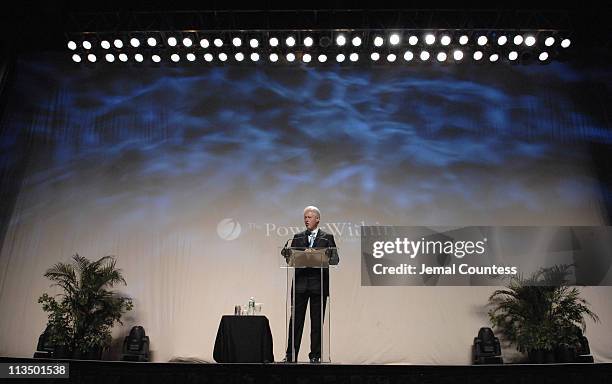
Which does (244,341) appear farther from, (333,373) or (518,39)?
(518,39)

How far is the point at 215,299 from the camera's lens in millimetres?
7750

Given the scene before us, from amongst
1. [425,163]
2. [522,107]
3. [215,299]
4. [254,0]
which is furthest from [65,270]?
[522,107]

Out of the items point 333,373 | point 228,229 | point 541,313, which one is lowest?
point 333,373

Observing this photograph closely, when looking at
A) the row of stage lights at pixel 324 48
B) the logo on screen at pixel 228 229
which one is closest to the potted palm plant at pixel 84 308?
the logo on screen at pixel 228 229

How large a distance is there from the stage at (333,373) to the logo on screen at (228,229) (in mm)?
3868

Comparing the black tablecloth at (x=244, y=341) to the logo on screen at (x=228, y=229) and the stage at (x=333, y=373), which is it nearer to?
the stage at (x=333, y=373)

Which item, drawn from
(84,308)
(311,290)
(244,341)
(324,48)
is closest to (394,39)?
(324,48)

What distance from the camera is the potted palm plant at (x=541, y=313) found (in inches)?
273

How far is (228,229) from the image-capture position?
7.97m

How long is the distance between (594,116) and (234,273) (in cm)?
564

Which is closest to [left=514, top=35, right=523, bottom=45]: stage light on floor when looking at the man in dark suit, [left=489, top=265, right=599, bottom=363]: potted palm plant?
[left=489, top=265, right=599, bottom=363]: potted palm plant

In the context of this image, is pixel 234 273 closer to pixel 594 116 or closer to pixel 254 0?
pixel 254 0

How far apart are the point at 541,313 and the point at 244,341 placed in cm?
385

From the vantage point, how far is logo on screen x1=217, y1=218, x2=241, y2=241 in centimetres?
795
